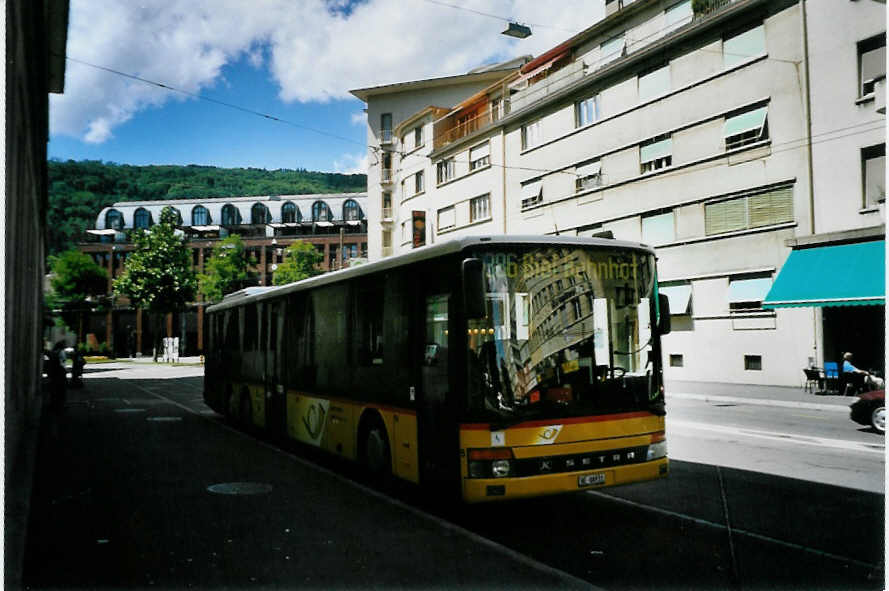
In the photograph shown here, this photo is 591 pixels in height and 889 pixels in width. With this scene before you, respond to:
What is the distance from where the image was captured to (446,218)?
4578 cm

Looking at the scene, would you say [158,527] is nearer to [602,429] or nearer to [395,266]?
[395,266]

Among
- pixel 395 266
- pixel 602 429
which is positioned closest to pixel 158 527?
pixel 395 266

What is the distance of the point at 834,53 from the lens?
2347cm

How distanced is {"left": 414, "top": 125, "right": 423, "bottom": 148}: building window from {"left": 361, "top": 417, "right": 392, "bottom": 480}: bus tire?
141ft

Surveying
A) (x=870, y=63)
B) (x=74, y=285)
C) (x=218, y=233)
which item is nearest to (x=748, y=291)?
(x=870, y=63)

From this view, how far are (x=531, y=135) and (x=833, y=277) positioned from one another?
18.9m

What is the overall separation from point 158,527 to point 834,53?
23973 mm

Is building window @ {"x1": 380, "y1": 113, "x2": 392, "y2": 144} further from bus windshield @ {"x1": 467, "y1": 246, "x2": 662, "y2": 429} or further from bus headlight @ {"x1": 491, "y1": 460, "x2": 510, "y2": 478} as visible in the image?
bus headlight @ {"x1": 491, "y1": 460, "x2": 510, "y2": 478}

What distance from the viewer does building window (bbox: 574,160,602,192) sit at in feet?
108

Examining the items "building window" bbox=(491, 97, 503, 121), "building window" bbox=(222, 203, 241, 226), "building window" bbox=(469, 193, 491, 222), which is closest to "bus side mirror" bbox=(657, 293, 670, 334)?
"building window" bbox=(469, 193, 491, 222)

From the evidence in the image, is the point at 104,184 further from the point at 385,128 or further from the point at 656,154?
the point at 385,128

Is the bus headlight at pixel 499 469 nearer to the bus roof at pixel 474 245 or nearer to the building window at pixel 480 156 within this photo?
the bus roof at pixel 474 245

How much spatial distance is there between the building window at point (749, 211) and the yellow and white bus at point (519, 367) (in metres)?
19.3

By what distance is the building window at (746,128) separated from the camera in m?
25.8
